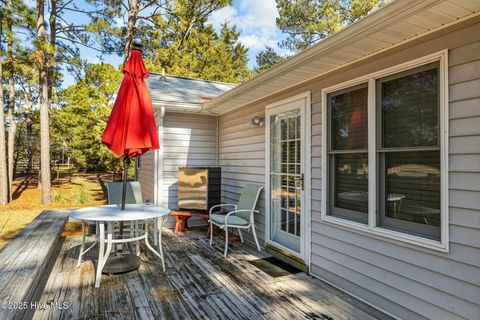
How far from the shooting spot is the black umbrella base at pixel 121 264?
141 inches

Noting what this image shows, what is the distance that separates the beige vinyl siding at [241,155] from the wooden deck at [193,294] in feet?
4.26

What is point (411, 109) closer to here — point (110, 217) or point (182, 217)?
point (110, 217)

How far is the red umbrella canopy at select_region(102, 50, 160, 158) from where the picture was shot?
3.47 m

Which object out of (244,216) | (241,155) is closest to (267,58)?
(241,155)

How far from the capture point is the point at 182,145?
20.0 feet

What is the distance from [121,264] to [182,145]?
288 centimetres

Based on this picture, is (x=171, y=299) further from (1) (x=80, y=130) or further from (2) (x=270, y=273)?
(1) (x=80, y=130)

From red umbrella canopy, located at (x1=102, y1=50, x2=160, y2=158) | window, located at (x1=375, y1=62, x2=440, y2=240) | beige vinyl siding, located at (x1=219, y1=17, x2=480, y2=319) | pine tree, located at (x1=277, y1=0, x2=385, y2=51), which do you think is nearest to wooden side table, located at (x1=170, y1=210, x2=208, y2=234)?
red umbrella canopy, located at (x1=102, y1=50, x2=160, y2=158)

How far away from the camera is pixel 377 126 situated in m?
2.82

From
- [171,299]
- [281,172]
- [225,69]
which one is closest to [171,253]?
[171,299]

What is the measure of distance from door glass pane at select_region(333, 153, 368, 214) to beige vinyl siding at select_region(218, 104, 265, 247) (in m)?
1.60

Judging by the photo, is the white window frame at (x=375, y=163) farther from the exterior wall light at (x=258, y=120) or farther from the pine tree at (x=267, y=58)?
the pine tree at (x=267, y=58)

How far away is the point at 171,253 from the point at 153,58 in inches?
427

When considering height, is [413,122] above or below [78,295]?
above
